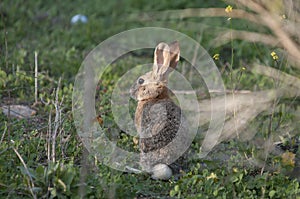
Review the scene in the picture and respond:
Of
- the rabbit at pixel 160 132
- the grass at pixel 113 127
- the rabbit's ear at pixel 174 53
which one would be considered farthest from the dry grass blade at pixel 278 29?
the rabbit at pixel 160 132

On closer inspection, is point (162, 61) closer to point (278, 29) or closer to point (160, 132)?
point (160, 132)

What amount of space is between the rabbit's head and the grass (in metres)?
0.45

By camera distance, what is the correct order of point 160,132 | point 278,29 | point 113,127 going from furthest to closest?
point 113,127 < point 278,29 < point 160,132

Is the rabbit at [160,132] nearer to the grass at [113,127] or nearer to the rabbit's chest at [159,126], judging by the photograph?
the rabbit's chest at [159,126]

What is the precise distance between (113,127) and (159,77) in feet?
2.36

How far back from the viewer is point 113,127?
5.34 meters

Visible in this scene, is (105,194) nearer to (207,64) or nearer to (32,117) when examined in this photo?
(32,117)

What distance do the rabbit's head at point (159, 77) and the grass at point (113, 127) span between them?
1.47 ft

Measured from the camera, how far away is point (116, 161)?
470cm

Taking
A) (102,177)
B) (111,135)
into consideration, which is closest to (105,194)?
(102,177)

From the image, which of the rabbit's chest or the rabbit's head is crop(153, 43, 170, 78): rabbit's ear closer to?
the rabbit's head

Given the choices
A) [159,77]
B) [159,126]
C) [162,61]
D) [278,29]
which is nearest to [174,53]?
[162,61]

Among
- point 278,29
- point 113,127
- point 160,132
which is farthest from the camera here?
point 113,127

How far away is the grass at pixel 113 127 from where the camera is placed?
13.7 feet
